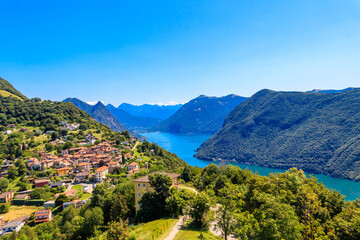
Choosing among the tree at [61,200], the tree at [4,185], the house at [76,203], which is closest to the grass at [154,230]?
the house at [76,203]

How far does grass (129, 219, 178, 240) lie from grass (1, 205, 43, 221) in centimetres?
4400

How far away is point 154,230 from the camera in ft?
59.2

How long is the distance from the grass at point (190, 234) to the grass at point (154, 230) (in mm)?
1371

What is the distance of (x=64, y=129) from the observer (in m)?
105

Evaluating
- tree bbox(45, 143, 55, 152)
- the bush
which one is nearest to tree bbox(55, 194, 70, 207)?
the bush

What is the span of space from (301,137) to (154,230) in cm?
15897

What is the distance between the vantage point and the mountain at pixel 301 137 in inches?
4478

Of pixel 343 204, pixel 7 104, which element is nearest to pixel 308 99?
pixel 343 204

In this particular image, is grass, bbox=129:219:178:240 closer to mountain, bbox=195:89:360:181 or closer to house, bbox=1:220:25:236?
house, bbox=1:220:25:236

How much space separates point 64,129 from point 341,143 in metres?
168

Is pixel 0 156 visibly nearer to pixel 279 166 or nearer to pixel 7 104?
pixel 7 104

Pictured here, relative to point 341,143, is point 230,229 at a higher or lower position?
lower

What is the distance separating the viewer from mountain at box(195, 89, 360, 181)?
114 metres

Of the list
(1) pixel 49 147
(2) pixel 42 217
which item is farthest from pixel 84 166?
(2) pixel 42 217
